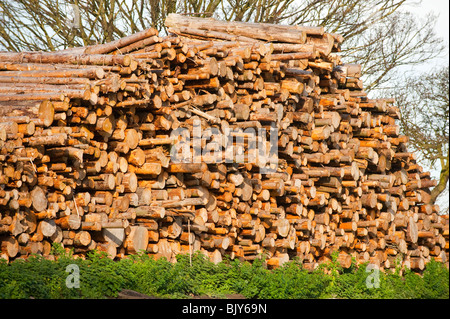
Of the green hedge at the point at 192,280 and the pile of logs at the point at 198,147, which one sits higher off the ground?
the pile of logs at the point at 198,147

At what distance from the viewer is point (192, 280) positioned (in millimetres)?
8805

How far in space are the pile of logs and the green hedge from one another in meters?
0.46

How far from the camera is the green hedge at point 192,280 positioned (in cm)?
697
